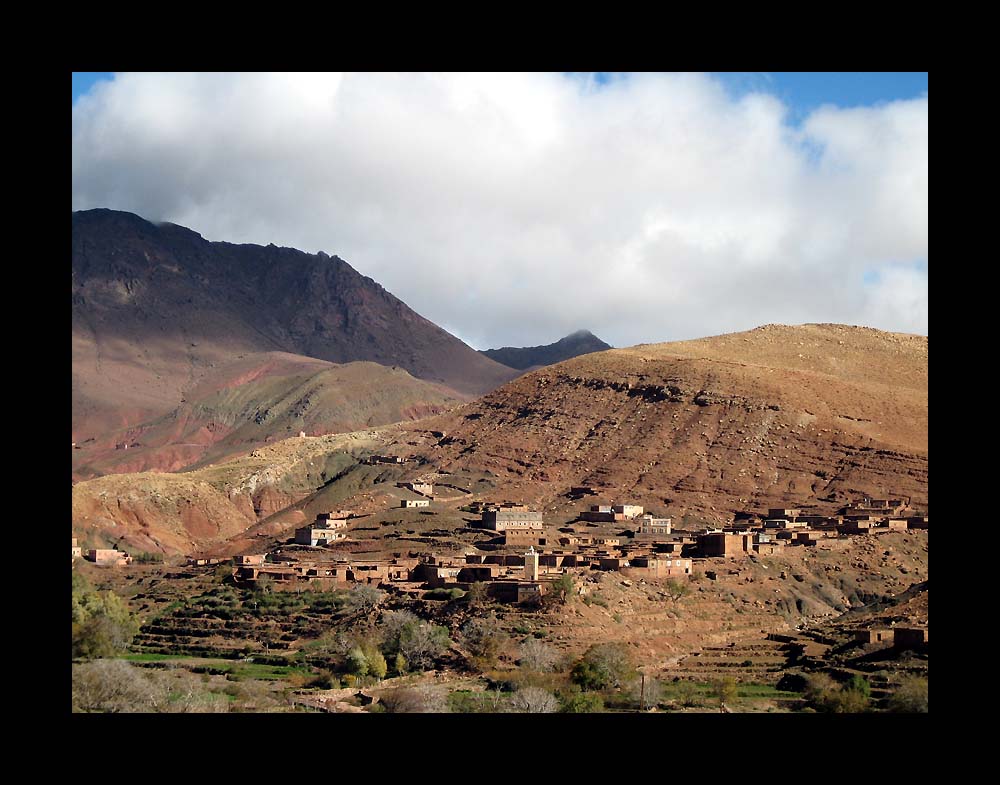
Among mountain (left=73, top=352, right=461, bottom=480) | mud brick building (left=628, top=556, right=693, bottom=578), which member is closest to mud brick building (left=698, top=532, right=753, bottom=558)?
mud brick building (left=628, top=556, right=693, bottom=578)

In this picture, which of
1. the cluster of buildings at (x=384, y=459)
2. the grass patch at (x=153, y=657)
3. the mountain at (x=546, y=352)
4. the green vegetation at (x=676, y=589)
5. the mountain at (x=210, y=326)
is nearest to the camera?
the grass patch at (x=153, y=657)

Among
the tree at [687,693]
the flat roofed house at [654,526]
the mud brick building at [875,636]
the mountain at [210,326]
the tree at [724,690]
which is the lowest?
the tree at [687,693]

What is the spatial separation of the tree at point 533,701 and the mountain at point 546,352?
122m

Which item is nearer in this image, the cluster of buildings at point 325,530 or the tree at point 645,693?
the tree at point 645,693

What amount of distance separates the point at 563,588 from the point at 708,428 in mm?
27627

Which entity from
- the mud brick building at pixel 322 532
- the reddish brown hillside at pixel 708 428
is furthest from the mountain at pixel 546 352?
the mud brick building at pixel 322 532

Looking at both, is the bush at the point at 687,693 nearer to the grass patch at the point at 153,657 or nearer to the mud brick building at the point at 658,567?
the mud brick building at the point at 658,567

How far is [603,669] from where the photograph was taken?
86.3 ft

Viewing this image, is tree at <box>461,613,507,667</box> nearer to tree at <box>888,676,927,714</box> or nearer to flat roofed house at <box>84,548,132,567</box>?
tree at <box>888,676,927,714</box>

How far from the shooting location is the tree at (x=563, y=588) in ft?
103

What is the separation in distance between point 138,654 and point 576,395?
125 feet

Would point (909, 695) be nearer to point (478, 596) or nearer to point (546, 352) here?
point (478, 596)

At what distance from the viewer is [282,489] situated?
216ft
